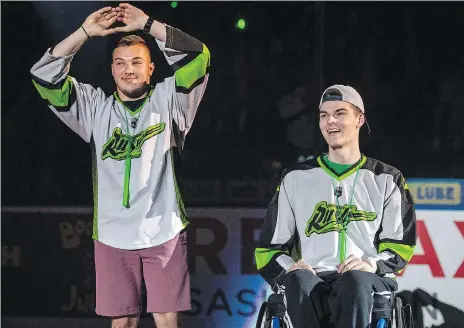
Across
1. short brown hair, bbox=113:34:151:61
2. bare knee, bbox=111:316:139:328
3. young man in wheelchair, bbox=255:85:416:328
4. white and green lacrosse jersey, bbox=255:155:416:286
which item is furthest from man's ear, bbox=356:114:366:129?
bare knee, bbox=111:316:139:328

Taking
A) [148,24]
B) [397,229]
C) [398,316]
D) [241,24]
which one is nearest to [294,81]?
[241,24]

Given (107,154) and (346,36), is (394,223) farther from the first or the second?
(107,154)

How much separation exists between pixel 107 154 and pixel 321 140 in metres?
1.26

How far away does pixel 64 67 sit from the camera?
4496 millimetres

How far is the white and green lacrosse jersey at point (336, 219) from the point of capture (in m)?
4.07

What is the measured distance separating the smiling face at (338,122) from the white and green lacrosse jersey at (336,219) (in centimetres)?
14

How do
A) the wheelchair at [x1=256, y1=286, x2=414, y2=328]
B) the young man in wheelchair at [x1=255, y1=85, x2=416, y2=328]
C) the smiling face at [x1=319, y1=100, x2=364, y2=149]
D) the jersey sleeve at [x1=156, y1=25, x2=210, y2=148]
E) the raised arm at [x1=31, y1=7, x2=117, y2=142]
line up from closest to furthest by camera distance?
the wheelchair at [x1=256, y1=286, x2=414, y2=328] → the young man in wheelchair at [x1=255, y1=85, x2=416, y2=328] → the smiling face at [x1=319, y1=100, x2=364, y2=149] → the jersey sleeve at [x1=156, y1=25, x2=210, y2=148] → the raised arm at [x1=31, y1=7, x2=117, y2=142]

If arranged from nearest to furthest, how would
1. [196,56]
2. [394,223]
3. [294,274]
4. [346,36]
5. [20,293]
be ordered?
[294,274], [394,223], [196,56], [346,36], [20,293]

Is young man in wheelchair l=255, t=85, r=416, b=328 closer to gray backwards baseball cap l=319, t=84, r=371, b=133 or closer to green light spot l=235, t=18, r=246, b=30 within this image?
gray backwards baseball cap l=319, t=84, r=371, b=133

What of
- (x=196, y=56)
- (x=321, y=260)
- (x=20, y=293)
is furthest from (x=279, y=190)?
(x=20, y=293)

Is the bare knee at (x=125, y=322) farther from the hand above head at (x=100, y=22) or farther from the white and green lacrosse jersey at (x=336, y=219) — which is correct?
the hand above head at (x=100, y=22)

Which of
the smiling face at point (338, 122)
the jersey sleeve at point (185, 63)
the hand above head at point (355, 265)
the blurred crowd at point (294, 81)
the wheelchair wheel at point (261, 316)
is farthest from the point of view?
the blurred crowd at point (294, 81)

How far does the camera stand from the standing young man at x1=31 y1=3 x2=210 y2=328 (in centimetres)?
441

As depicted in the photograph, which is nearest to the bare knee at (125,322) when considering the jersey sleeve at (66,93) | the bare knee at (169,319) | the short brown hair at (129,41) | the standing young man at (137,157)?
the standing young man at (137,157)
